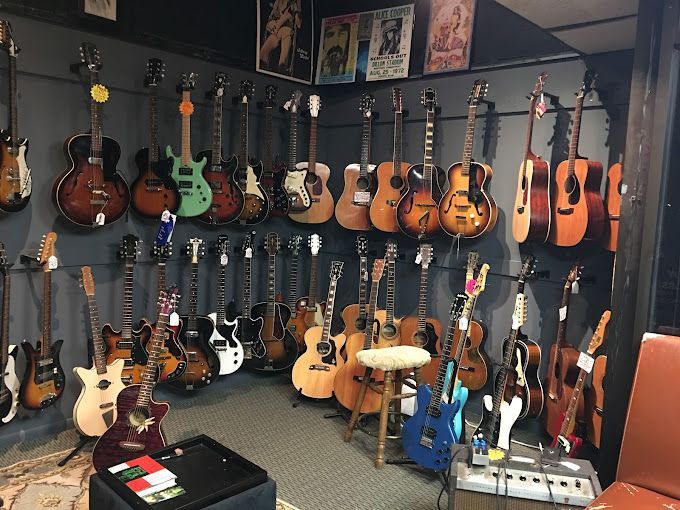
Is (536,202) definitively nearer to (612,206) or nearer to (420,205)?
(612,206)

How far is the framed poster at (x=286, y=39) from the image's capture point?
4.06m

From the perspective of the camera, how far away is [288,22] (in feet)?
13.9

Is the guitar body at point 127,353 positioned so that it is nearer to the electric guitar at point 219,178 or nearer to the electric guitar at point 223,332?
the electric guitar at point 223,332

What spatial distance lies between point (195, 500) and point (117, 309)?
73.5 inches

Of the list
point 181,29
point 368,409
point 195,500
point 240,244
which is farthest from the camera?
point 240,244

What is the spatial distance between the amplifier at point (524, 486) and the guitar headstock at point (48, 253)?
7.43ft

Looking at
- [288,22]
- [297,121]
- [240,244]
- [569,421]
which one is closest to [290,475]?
[569,421]

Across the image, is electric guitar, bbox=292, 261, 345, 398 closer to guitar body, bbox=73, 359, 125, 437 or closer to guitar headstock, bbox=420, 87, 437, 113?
guitar body, bbox=73, 359, 125, 437

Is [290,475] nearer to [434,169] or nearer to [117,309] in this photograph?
[117,309]

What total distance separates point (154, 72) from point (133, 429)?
6.59 ft

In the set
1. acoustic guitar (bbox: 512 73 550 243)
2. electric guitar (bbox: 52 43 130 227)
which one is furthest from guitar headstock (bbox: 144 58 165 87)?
acoustic guitar (bbox: 512 73 550 243)

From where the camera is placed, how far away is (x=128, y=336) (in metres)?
3.20

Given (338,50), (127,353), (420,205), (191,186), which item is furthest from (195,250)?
(338,50)

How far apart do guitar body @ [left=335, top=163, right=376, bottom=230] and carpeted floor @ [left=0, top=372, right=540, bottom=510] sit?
4.14 ft
